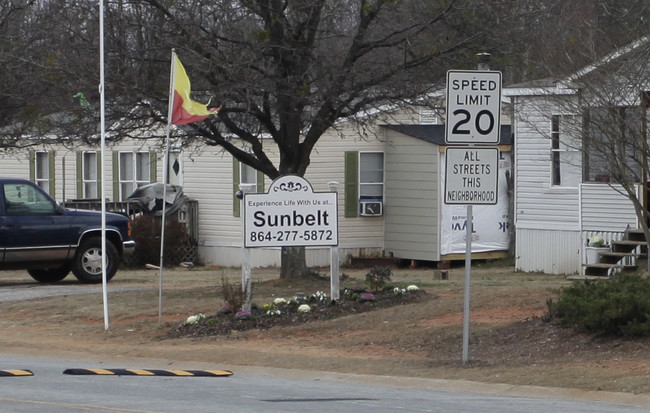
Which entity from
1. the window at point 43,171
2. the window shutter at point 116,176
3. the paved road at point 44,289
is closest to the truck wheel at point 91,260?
the paved road at point 44,289

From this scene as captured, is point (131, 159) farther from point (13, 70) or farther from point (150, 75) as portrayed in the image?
point (150, 75)

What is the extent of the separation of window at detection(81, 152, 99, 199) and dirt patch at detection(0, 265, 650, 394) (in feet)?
48.0

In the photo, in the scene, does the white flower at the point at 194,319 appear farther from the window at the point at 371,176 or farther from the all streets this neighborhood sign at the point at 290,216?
the window at the point at 371,176

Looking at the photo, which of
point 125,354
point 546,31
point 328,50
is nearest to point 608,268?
point 546,31

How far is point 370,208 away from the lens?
3044cm

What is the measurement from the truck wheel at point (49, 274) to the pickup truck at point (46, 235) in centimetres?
57

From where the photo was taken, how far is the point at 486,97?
39.0 ft

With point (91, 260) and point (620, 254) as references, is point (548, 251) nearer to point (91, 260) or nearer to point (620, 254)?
point (620, 254)

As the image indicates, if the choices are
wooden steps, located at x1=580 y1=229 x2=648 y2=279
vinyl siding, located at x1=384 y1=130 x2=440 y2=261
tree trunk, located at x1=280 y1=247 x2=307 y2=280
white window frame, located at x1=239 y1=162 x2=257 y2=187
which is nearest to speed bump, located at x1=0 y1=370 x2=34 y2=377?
tree trunk, located at x1=280 y1=247 x2=307 y2=280

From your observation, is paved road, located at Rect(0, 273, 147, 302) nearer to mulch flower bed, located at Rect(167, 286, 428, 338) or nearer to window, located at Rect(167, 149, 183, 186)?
mulch flower bed, located at Rect(167, 286, 428, 338)

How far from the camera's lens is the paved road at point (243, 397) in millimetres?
9656

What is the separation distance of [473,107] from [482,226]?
18.3 m

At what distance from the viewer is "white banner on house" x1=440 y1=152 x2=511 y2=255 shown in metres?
29.5

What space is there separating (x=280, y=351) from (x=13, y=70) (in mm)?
10258
